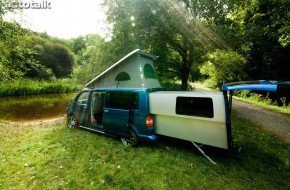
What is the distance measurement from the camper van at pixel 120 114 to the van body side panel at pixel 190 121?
0.33 m

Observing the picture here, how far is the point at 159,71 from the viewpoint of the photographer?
47.8 ft

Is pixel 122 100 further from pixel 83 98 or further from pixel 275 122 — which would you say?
pixel 275 122

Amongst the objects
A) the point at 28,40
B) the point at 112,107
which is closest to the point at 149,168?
the point at 112,107

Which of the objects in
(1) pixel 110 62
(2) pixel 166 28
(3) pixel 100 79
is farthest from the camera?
(1) pixel 110 62

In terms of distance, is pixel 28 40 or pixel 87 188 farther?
pixel 28 40

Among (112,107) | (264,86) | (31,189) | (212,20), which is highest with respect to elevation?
(212,20)

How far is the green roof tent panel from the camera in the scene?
24.0 ft

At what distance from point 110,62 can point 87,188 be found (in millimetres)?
8995

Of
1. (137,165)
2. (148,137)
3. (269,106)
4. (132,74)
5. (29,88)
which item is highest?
(132,74)

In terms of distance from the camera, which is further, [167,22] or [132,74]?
[167,22]

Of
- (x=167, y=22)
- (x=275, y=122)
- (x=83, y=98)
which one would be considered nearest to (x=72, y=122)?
(x=83, y=98)

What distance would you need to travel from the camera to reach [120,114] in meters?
6.12

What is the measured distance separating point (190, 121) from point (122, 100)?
2539 millimetres

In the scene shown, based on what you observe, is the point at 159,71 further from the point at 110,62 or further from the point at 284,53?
the point at 284,53
